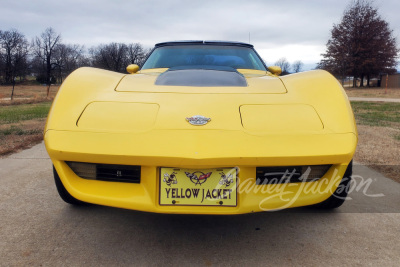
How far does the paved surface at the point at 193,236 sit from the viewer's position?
68.0 inches

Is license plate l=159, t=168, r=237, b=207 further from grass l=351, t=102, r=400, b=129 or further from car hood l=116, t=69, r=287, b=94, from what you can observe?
grass l=351, t=102, r=400, b=129

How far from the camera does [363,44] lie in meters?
33.7

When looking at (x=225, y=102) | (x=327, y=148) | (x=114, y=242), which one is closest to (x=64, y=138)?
(x=114, y=242)

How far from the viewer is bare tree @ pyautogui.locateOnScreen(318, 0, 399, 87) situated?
33.3 m

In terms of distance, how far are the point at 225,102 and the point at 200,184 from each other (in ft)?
1.75

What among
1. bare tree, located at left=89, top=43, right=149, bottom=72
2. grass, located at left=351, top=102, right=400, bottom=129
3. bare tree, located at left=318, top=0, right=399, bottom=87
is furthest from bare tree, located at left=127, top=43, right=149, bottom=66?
grass, located at left=351, top=102, right=400, bottom=129

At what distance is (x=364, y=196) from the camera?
2713 mm

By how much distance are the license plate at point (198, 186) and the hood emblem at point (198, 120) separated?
0.25 metres

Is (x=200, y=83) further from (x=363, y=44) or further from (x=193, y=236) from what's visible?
(x=363, y=44)

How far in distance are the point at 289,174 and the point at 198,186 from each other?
0.49m

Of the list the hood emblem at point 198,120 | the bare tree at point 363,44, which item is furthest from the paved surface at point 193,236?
the bare tree at point 363,44

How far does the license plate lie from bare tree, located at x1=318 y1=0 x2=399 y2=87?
36095 millimetres

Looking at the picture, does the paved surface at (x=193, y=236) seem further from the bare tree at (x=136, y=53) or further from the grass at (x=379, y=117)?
the bare tree at (x=136, y=53)

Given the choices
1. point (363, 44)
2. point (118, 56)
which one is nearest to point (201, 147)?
point (363, 44)
